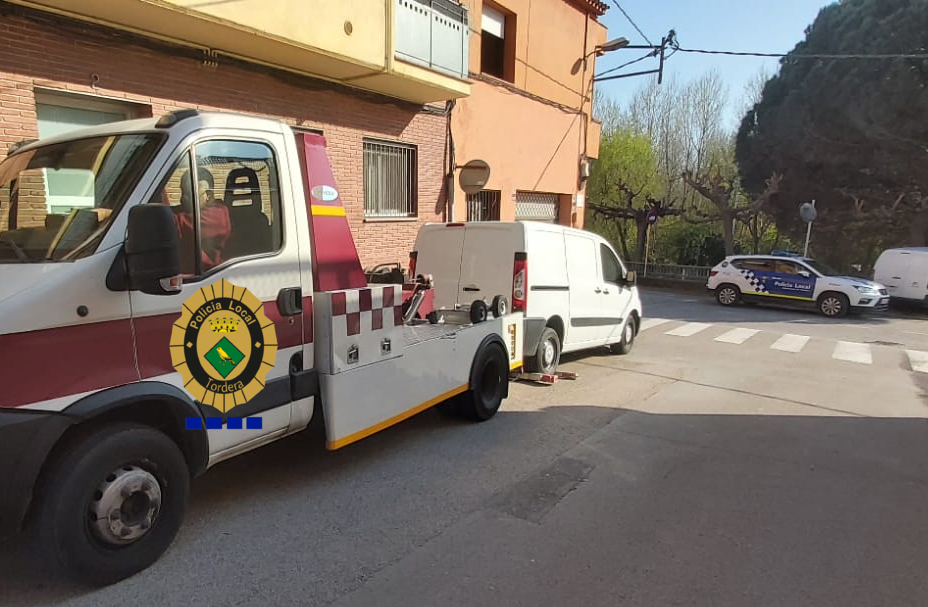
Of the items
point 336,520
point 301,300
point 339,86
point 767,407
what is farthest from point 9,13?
point 767,407

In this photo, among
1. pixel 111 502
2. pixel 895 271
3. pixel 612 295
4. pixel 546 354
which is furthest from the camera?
pixel 895 271

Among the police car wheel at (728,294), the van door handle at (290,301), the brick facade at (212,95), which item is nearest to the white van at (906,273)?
the police car wheel at (728,294)

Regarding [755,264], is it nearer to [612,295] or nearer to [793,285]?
[793,285]

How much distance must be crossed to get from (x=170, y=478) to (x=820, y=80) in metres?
24.1

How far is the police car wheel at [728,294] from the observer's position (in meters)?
17.1

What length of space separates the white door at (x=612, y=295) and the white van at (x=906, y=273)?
11.8 m

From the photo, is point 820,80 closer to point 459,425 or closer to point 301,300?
point 459,425

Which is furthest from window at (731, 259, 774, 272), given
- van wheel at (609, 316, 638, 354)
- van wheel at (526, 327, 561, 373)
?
van wheel at (526, 327, 561, 373)

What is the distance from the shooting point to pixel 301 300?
3666 mm

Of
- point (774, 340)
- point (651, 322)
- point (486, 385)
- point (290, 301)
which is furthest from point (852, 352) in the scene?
point (290, 301)

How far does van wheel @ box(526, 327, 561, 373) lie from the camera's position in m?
7.18

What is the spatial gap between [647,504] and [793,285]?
1437 cm

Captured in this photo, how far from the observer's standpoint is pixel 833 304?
15.3 m

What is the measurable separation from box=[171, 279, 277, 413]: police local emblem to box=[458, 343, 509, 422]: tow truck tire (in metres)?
2.34
